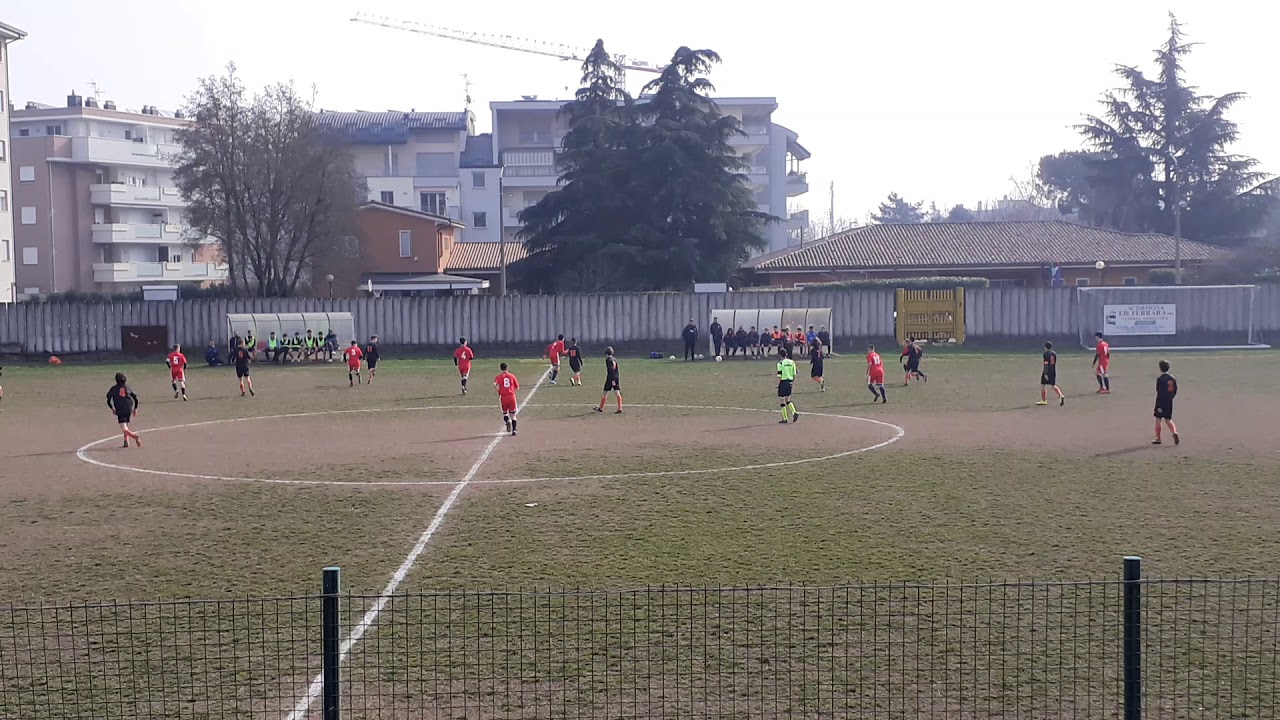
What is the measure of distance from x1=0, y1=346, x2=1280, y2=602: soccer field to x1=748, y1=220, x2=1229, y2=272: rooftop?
36830 mm

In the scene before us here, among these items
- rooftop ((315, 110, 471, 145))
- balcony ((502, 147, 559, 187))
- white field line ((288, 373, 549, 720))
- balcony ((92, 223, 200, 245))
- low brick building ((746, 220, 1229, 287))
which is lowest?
white field line ((288, 373, 549, 720))

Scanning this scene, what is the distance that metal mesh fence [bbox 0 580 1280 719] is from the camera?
377 inches

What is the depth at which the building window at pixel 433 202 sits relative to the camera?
100 meters

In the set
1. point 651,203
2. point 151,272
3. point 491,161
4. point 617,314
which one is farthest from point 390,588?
point 491,161

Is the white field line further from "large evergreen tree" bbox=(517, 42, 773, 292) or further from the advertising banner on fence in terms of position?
"large evergreen tree" bbox=(517, 42, 773, 292)

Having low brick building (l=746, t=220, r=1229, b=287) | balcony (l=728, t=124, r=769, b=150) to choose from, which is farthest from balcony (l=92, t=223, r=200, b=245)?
low brick building (l=746, t=220, r=1229, b=287)

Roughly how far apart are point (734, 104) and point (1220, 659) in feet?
301

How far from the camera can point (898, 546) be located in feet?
49.8

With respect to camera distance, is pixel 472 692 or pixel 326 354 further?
pixel 326 354

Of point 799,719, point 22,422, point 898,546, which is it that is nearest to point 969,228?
point 22,422

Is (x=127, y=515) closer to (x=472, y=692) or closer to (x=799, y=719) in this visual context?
(x=472, y=692)

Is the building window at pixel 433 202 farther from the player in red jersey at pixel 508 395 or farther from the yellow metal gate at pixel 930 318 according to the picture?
the player in red jersey at pixel 508 395

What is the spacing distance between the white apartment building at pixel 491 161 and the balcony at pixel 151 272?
591 inches

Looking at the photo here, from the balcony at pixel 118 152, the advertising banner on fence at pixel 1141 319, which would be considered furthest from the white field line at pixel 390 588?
the balcony at pixel 118 152
